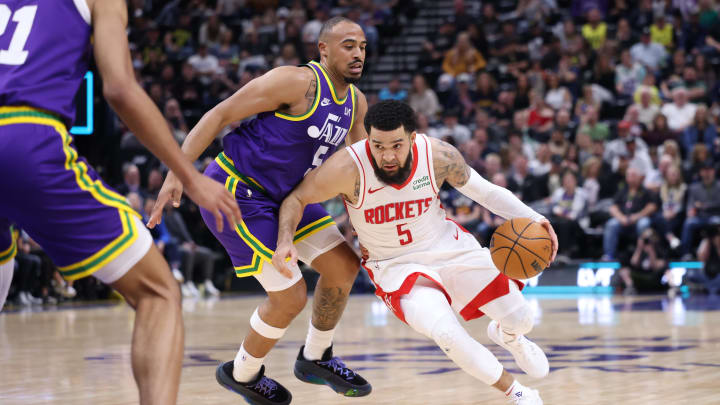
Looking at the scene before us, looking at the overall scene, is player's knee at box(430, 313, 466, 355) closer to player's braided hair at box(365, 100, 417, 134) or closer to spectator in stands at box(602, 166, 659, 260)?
player's braided hair at box(365, 100, 417, 134)

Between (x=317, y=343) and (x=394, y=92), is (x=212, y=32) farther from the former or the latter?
(x=317, y=343)

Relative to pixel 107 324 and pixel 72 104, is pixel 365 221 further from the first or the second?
pixel 107 324

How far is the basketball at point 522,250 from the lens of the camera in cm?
462

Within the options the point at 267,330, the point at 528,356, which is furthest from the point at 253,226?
the point at 528,356

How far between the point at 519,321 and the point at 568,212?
8626 mm

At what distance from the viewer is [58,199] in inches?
108

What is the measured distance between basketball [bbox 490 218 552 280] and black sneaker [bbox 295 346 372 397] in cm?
94

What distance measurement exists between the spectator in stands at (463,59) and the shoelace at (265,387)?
1172cm

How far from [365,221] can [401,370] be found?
5.02 ft

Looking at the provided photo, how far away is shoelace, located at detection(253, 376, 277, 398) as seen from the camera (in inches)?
192

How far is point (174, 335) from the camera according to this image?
114 inches

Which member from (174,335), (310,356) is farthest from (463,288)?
(174,335)

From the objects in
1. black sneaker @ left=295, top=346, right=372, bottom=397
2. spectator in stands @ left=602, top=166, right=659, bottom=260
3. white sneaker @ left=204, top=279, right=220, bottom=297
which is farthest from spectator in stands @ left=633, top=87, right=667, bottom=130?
black sneaker @ left=295, top=346, right=372, bottom=397

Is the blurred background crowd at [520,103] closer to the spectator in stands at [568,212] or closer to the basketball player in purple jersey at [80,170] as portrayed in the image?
the spectator in stands at [568,212]
